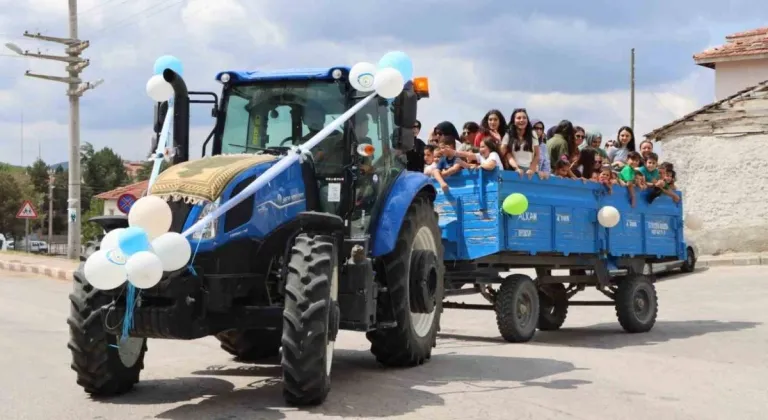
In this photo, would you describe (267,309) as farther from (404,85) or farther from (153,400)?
(404,85)

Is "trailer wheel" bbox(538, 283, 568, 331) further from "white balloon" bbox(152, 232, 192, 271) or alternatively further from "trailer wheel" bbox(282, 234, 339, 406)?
"white balloon" bbox(152, 232, 192, 271)

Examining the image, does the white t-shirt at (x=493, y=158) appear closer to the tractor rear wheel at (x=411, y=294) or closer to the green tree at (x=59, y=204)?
the tractor rear wheel at (x=411, y=294)

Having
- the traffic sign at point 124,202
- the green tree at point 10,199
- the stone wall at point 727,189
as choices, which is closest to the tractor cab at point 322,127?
the traffic sign at point 124,202

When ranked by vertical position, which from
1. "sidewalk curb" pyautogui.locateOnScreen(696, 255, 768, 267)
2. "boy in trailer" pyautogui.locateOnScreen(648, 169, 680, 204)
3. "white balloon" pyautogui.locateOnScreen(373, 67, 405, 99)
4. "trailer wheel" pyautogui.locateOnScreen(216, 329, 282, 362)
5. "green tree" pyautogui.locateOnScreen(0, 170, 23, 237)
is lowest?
"trailer wheel" pyautogui.locateOnScreen(216, 329, 282, 362)

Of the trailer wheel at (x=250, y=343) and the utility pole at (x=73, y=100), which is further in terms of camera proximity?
the utility pole at (x=73, y=100)

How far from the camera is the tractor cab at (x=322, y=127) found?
8.12 metres

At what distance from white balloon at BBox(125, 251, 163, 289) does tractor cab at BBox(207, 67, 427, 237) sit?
216 centimetres

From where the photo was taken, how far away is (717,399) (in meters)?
7.64

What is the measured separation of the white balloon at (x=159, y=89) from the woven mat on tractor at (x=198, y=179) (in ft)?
3.93

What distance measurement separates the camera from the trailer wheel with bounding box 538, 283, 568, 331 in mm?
13250

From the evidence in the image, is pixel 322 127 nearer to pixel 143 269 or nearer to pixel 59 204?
pixel 143 269

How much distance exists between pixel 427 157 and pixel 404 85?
115 inches

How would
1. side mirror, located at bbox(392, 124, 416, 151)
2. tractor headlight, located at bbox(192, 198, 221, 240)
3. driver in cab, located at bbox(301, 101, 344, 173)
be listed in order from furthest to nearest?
side mirror, located at bbox(392, 124, 416, 151) → driver in cab, located at bbox(301, 101, 344, 173) → tractor headlight, located at bbox(192, 198, 221, 240)

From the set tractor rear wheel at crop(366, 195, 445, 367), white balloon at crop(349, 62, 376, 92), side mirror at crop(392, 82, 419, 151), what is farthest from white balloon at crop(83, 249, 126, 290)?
side mirror at crop(392, 82, 419, 151)
